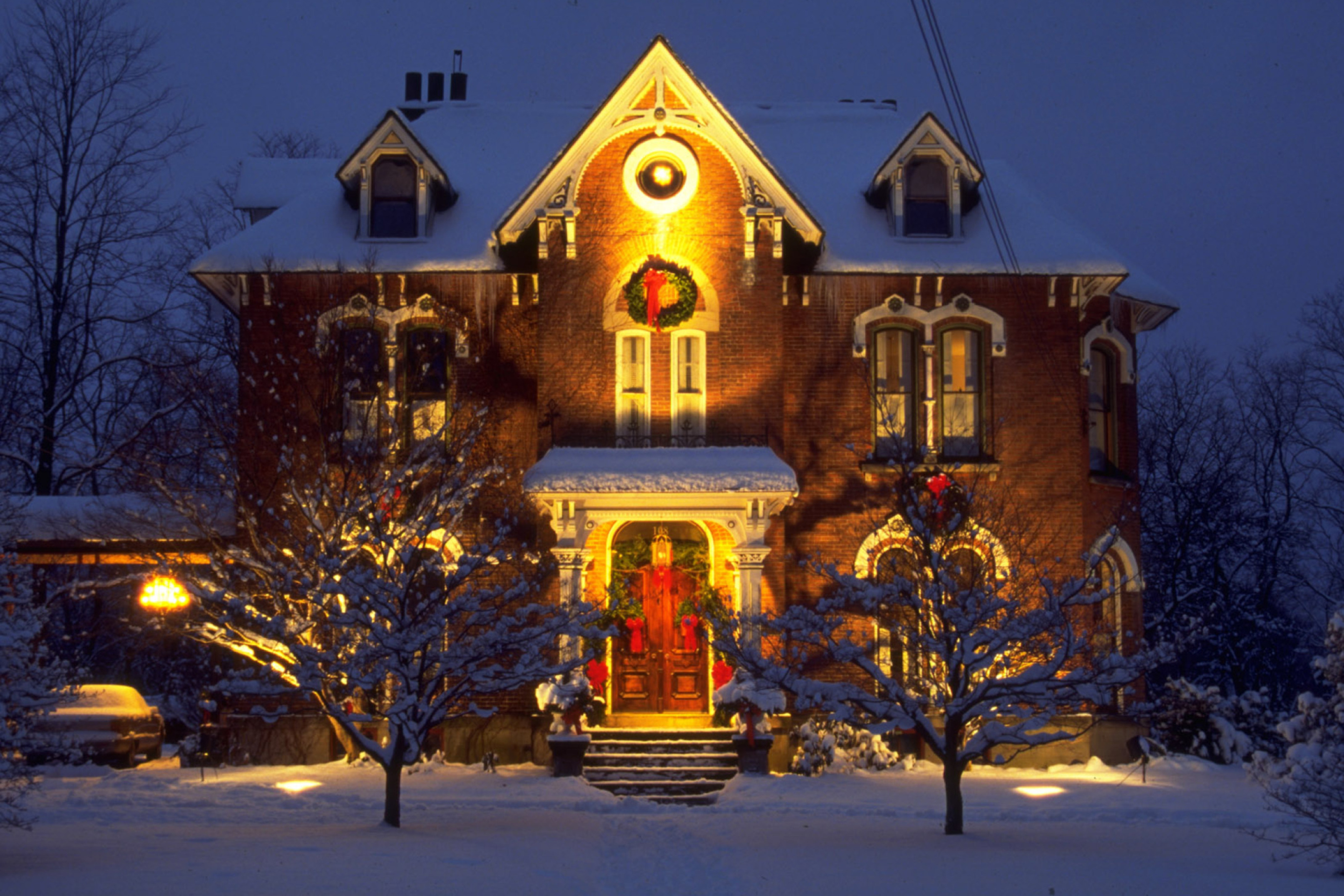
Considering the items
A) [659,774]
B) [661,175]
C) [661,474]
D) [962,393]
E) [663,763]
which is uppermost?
[661,175]

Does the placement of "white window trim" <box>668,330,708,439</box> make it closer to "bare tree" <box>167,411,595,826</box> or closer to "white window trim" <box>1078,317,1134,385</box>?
"bare tree" <box>167,411,595,826</box>

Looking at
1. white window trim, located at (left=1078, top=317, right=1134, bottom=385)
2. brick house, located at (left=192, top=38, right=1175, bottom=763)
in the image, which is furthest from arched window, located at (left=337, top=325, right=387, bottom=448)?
white window trim, located at (left=1078, top=317, right=1134, bottom=385)

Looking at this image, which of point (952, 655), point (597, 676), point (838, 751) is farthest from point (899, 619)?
point (597, 676)

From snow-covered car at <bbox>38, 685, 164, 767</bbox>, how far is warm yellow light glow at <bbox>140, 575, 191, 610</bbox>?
194cm

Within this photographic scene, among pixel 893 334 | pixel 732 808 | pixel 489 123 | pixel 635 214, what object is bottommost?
pixel 732 808

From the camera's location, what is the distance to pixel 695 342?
20078mm

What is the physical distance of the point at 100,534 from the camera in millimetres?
20297

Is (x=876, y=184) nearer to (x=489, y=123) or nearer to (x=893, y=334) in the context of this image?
(x=893, y=334)

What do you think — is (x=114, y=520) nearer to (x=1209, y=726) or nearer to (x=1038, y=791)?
(x=1038, y=791)

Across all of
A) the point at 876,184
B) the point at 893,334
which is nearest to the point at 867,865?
the point at 893,334

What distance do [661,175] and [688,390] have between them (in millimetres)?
3118

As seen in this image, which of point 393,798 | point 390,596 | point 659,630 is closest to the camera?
point 390,596

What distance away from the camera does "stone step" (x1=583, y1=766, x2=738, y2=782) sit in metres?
17.7

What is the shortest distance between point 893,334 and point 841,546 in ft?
11.0
